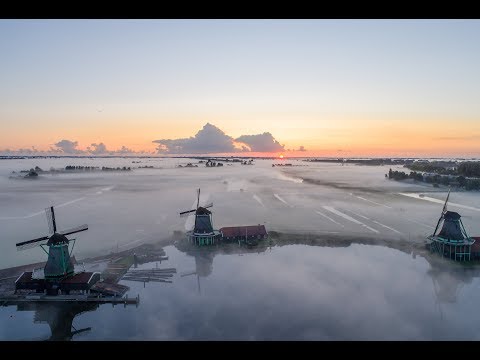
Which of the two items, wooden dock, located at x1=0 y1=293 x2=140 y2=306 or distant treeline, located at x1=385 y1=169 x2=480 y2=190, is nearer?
wooden dock, located at x1=0 y1=293 x2=140 y2=306

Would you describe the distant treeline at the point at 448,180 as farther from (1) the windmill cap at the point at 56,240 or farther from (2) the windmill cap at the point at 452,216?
(1) the windmill cap at the point at 56,240

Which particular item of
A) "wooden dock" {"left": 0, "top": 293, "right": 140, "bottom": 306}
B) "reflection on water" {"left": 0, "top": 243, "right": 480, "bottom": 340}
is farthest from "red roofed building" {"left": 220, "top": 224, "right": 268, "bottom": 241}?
"wooden dock" {"left": 0, "top": 293, "right": 140, "bottom": 306}

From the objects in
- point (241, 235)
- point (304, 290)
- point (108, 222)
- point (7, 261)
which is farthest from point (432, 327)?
point (108, 222)

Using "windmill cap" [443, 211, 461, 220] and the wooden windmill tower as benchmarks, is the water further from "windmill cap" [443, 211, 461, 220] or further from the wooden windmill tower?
"windmill cap" [443, 211, 461, 220]

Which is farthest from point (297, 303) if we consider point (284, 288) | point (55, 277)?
point (55, 277)

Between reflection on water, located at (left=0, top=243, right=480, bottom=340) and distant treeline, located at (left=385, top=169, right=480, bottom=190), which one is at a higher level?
distant treeline, located at (left=385, top=169, right=480, bottom=190)

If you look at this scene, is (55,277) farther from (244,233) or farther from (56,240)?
(244,233)

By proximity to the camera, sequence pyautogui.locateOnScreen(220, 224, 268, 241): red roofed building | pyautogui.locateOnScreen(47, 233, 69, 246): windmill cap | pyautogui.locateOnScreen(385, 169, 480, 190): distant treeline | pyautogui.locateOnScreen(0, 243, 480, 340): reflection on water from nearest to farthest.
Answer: pyautogui.locateOnScreen(0, 243, 480, 340): reflection on water, pyautogui.locateOnScreen(47, 233, 69, 246): windmill cap, pyautogui.locateOnScreen(220, 224, 268, 241): red roofed building, pyautogui.locateOnScreen(385, 169, 480, 190): distant treeline
